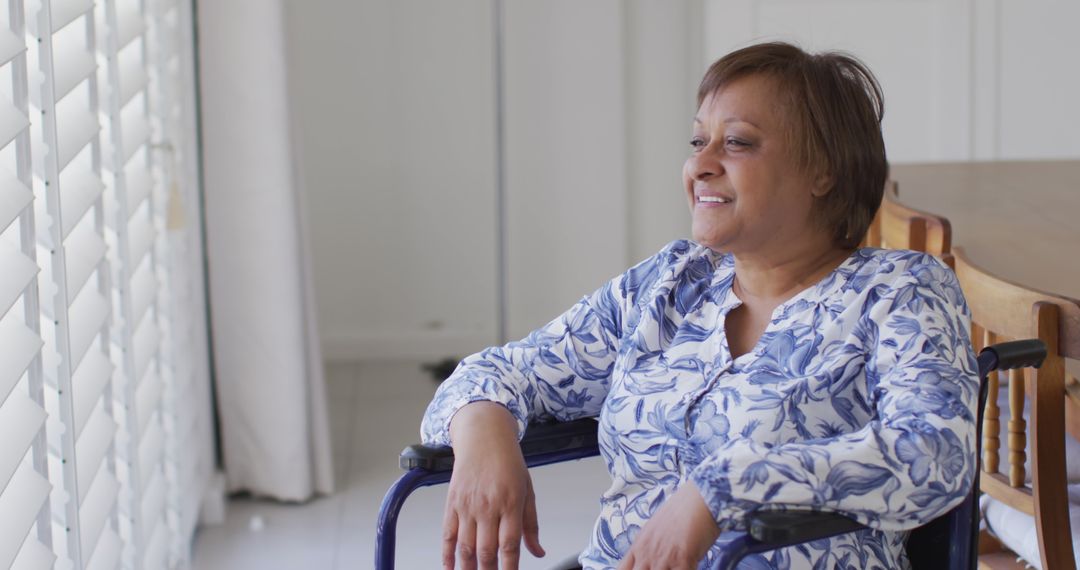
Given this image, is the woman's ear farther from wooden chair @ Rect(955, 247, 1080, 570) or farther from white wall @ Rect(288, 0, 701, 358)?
white wall @ Rect(288, 0, 701, 358)

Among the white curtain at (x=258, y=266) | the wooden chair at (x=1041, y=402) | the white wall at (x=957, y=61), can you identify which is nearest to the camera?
the wooden chair at (x=1041, y=402)

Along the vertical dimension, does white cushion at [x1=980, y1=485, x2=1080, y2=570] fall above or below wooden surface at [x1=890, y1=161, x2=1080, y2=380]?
below

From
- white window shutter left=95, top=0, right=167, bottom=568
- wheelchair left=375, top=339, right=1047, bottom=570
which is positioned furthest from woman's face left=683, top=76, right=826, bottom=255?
white window shutter left=95, top=0, right=167, bottom=568

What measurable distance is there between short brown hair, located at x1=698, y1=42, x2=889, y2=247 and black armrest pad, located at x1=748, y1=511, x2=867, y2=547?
1.35 feet

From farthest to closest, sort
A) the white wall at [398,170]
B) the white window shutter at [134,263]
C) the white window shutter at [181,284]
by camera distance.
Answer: the white wall at [398,170]
the white window shutter at [181,284]
the white window shutter at [134,263]

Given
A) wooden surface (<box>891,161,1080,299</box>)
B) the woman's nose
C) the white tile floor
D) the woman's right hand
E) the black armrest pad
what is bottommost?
the white tile floor

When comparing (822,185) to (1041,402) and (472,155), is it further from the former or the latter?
(472,155)

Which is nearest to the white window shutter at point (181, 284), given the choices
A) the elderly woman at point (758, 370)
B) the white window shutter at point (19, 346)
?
the white window shutter at point (19, 346)

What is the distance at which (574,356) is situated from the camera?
64.6 inches

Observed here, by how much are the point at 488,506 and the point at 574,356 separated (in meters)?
0.31

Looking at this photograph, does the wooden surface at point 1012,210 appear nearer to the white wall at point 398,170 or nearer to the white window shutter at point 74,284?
the white window shutter at point 74,284

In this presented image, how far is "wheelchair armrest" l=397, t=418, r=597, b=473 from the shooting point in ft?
4.81

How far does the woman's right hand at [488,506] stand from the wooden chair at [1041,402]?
583mm

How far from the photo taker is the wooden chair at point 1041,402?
1438 mm
